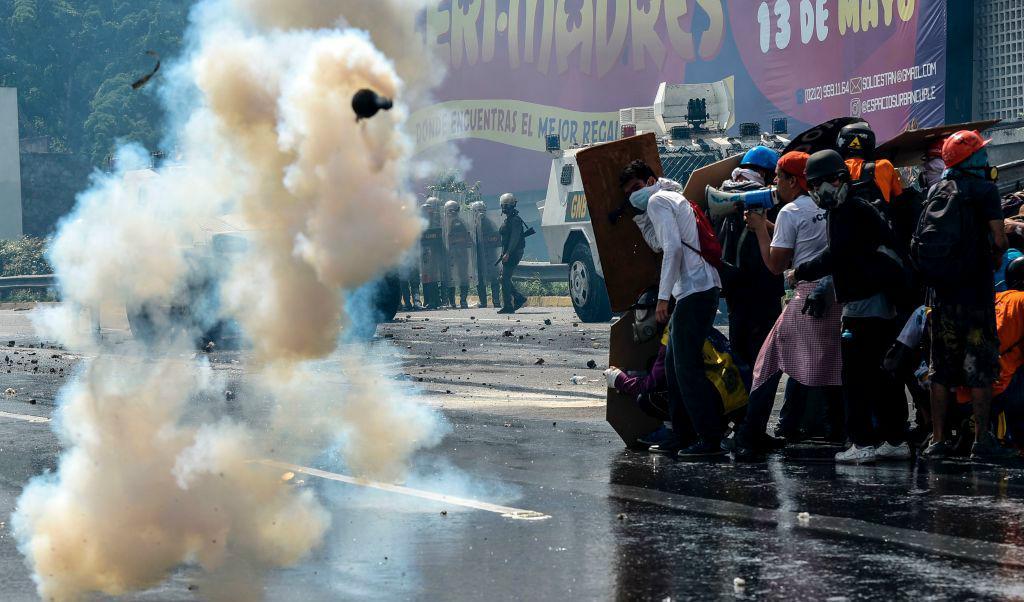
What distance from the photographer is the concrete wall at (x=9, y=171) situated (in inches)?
2071

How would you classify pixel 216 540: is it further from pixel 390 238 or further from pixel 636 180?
pixel 636 180

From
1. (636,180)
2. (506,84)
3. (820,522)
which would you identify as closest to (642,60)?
(506,84)

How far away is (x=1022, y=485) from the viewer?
26.1ft

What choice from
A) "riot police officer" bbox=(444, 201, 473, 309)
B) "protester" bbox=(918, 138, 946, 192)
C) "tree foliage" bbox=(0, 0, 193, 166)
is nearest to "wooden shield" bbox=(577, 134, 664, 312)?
"protester" bbox=(918, 138, 946, 192)

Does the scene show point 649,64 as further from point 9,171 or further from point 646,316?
point 9,171

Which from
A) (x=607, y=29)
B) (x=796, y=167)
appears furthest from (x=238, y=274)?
(x=607, y=29)

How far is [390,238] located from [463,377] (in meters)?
7.55

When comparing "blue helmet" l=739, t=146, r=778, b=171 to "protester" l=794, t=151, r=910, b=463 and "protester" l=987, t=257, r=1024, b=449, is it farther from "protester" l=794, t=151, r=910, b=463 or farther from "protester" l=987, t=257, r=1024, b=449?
"protester" l=987, t=257, r=1024, b=449

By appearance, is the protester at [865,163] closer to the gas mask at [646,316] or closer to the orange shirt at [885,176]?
the orange shirt at [885,176]

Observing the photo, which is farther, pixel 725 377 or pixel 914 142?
→ pixel 914 142

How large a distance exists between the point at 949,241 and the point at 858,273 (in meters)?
0.52

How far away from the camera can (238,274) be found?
8.70 metres

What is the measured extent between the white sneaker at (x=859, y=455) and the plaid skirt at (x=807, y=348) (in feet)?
1.29

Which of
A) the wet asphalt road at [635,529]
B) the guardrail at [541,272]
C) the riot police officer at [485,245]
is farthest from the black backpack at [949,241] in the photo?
the riot police officer at [485,245]
